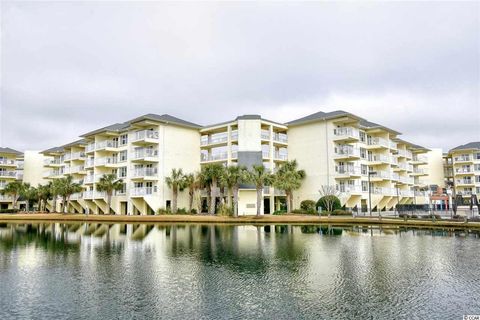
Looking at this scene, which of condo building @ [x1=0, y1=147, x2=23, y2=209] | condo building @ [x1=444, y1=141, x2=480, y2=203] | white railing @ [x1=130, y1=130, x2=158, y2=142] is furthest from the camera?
condo building @ [x1=444, y1=141, x2=480, y2=203]

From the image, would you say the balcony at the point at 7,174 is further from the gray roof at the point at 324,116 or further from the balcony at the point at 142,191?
the gray roof at the point at 324,116

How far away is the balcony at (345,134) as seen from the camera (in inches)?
1964

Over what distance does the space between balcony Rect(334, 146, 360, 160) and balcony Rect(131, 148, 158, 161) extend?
2515 centimetres

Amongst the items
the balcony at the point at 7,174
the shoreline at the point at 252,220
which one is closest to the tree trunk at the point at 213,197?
the shoreline at the point at 252,220

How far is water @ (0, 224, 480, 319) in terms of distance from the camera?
402 inches

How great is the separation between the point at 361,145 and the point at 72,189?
152 ft

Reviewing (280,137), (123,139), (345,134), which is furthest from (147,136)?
(345,134)

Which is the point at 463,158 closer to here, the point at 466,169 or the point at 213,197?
the point at 466,169

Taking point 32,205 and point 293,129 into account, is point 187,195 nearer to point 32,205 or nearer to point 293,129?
point 293,129

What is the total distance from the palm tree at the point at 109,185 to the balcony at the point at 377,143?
126 ft

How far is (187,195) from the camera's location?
5353cm

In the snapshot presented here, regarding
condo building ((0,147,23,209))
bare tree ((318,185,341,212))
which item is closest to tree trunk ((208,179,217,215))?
bare tree ((318,185,341,212))

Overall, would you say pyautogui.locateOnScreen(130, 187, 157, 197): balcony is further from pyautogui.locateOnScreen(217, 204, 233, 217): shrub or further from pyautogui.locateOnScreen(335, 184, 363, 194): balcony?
pyautogui.locateOnScreen(335, 184, 363, 194): balcony

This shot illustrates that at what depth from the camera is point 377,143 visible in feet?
188
